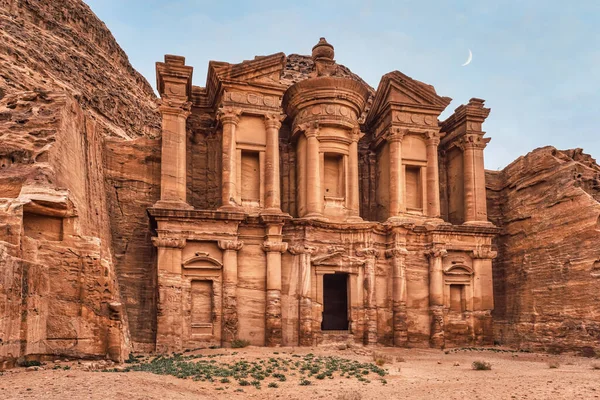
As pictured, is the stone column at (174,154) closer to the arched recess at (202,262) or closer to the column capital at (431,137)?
the arched recess at (202,262)

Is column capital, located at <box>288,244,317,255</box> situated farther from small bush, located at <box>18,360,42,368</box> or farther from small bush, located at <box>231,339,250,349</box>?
small bush, located at <box>18,360,42,368</box>

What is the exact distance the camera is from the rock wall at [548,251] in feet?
64.7

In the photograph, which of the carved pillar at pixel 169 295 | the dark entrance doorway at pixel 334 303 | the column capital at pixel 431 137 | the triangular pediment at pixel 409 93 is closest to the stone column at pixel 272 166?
the carved pillar at pixel 169 295

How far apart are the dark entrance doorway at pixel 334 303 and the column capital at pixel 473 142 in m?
8.74

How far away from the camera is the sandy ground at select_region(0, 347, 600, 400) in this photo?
9469 millimetres

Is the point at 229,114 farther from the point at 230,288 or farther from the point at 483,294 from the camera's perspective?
the point at 483,294

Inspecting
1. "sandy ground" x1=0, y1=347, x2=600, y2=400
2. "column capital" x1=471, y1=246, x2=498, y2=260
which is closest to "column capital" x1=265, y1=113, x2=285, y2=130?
"sandy ground" x1=0, y1=347, x2=600, y2=400

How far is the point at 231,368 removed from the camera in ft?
46.2

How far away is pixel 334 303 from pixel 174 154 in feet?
36.4

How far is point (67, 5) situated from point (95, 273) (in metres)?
25.6

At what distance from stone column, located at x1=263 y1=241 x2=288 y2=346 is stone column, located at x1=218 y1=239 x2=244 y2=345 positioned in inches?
47.9

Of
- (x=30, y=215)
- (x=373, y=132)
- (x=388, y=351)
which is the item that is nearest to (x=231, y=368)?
(x=30, y=215)

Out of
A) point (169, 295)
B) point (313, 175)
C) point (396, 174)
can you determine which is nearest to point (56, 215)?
point (169, 295)

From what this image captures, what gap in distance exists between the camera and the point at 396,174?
2305 centimetres
